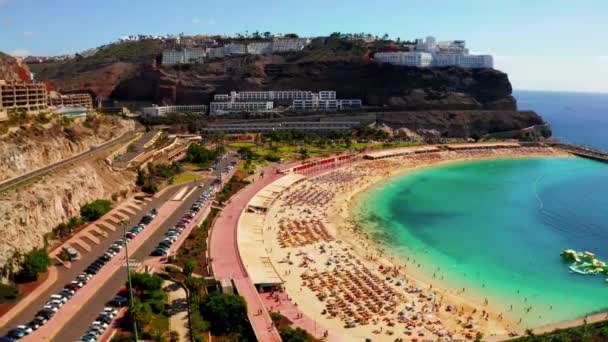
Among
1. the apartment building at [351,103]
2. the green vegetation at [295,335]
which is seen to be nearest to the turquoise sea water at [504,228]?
the green vegetation at [295,335]

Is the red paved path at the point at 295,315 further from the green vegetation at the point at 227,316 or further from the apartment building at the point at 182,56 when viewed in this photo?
the apartment building at the point at 182,56

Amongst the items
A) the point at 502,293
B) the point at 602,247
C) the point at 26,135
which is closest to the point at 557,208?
the point at 602,247

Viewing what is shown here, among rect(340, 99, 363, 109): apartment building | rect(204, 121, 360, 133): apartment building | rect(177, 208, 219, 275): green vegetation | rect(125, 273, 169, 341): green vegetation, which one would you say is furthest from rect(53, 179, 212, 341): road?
rect(340, 99, 363, 109): apartment building

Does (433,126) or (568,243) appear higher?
(433,126)

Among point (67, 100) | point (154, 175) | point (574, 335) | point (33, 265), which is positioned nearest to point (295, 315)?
point (574, 335)

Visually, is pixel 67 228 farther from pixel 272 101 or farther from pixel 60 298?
pixel 272 101

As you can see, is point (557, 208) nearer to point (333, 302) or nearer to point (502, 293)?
point (502, 293)
